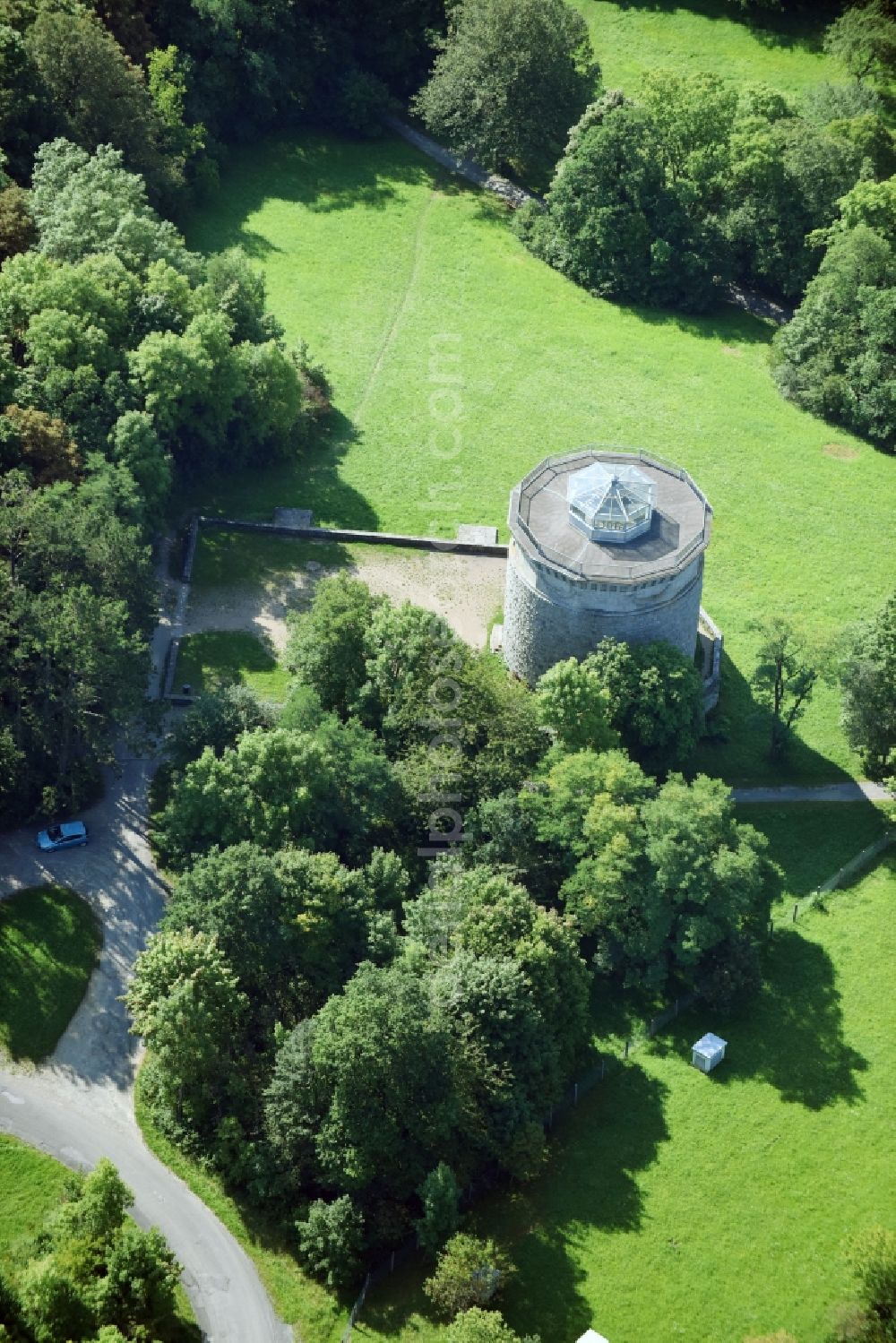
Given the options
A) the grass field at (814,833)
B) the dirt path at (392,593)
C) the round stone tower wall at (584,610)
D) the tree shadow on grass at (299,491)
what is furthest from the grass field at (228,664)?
the grass field at (814,833)

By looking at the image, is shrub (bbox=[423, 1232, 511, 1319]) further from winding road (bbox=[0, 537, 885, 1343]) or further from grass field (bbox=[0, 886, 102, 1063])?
grass field (bbox=[0, 886, 102, 1063])

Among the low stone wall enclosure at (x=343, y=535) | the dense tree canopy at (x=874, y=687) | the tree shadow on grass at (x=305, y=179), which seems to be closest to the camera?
the dense tree canopy at (x=874, y=687)

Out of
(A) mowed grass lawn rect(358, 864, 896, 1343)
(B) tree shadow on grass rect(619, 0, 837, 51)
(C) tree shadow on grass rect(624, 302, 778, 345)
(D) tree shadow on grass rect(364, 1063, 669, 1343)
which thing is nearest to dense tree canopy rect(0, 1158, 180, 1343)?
(A) mowed grass lawn rect(358, 864, 896, 1343)

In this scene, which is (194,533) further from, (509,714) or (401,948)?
(401,948)

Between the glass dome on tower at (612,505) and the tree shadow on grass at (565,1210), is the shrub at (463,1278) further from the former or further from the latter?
Answer: the glass dome on tower at (612,505)

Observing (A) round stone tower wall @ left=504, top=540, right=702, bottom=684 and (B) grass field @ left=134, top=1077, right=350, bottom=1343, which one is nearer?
(B) grass field @ left=134, top=1077, right=350, bottom=1343
